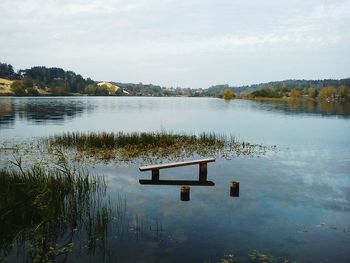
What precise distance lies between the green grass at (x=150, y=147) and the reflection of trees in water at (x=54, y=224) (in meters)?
10.0

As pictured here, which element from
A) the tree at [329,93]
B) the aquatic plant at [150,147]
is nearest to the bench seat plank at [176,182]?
the aquatic plant at [150,147]

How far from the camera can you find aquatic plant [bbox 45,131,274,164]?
23938 millimetres

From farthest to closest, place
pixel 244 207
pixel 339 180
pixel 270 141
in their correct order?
pixel 270 141
pixel 339 180
pixel 244 207

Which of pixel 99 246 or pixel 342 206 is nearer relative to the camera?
pixel 99 246

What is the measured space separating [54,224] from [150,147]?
15273mm

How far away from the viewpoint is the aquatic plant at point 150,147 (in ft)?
78.5

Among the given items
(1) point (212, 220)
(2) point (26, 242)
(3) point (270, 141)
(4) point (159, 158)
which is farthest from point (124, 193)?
(3) point (270, 141)

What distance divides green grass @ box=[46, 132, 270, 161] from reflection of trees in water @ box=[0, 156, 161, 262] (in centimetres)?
1005

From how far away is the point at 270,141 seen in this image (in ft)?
116

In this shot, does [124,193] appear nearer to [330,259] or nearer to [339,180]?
[330,259]

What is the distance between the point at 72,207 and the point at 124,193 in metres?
3.48

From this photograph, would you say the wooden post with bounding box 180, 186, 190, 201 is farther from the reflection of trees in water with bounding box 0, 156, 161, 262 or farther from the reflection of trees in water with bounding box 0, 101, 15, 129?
the reflection of trees in water with bounding box 0, 101, 15, 129

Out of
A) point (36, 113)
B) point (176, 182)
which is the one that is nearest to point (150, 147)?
point (176, 182)

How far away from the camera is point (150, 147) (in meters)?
26.1
